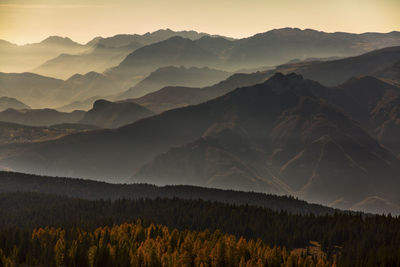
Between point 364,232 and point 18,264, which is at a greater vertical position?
point 364,232

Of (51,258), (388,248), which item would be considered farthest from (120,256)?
(388,248)

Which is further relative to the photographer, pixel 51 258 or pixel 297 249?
pixel 297 249

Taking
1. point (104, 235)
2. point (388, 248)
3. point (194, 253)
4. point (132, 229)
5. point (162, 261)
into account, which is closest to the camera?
point (162, 261)

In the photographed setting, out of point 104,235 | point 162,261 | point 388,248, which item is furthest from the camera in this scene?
point 104,235

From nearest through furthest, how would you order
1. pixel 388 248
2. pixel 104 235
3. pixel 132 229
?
pixel 388 248, pixel 104 235, pixel 132 229

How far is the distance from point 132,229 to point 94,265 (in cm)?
5268

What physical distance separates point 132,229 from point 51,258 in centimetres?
4994

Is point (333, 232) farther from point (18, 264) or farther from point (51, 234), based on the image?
point (18, 264)

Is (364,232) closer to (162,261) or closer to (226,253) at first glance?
(226,253)

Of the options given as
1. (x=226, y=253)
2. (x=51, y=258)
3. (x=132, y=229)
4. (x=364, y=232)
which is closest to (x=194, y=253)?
(x=226, y=253)

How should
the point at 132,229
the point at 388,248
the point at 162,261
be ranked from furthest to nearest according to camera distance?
the point at 132,229 < the point at 388,248 < the point at 162,261

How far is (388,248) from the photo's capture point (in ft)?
510

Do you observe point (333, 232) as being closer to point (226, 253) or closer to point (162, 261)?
point (226, 253)

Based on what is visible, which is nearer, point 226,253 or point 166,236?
point 226,253
